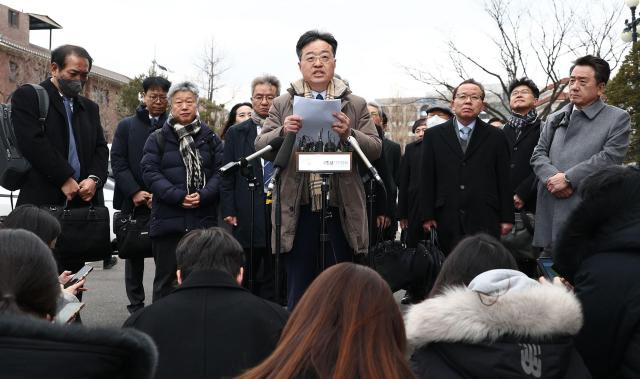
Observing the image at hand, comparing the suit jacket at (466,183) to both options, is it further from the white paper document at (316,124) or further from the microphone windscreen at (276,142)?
the microphone windscreen at (276,142)

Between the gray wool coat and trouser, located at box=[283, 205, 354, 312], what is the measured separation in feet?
6.29

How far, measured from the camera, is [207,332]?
3295 mm

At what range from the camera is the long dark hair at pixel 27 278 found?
2590mm

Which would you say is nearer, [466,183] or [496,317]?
[496,317]

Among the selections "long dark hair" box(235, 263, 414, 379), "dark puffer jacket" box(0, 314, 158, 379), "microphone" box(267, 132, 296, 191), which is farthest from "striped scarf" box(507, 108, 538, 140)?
"dark puffer jacket" box(0, 314, 158, 379)

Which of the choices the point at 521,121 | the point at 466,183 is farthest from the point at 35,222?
the point at 521,121

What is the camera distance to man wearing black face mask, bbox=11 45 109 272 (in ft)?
20.0

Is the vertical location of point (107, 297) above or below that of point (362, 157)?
below

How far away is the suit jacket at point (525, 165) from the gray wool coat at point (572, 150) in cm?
47

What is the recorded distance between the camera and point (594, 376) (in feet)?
10.8

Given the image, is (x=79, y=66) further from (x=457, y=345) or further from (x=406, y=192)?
(x=457, y=345)

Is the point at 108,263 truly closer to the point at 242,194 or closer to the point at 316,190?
the point at 242,194

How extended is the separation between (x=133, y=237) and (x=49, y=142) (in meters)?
1.23

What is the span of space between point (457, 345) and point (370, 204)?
2.75 meters
